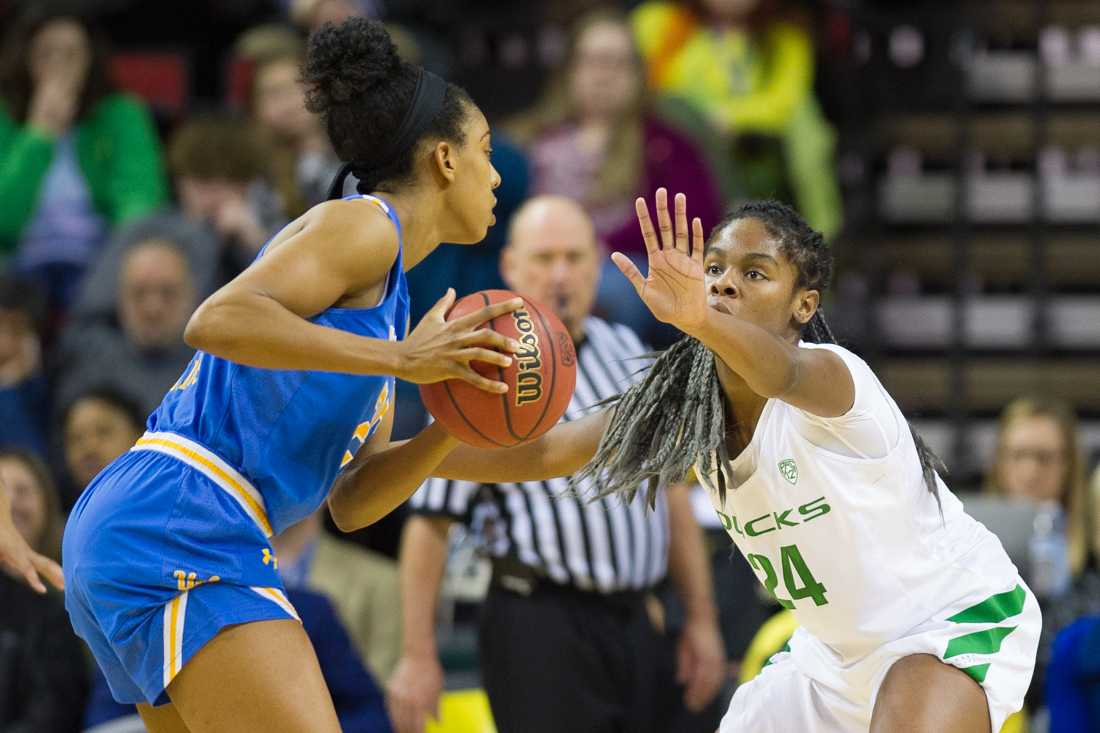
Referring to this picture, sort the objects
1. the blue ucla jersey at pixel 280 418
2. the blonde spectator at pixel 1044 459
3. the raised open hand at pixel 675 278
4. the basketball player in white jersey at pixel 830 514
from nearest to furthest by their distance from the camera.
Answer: the raised open hand at pixel 675 278 < the blue ucla jersey at pixel 280 418 < the basketball player in white jersey at pixel 830 514 < the blonde spectator at pixel 1044 459

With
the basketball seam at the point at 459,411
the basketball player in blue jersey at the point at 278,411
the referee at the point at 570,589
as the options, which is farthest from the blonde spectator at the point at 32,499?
the basketball seam at the point at 459,411

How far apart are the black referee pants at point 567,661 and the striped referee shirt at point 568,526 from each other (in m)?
0.08

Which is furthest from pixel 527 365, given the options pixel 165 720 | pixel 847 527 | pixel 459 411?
pixel 165 720

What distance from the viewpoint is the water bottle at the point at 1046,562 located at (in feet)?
18.9

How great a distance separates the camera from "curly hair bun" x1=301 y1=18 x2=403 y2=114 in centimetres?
343

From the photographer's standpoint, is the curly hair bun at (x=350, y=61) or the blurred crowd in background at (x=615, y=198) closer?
the curly hair bun at (x=350, y=61)

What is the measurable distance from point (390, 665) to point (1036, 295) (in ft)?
14.1

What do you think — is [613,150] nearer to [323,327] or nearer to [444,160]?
[444,160]

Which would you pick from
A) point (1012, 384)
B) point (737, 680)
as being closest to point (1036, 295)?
point (1012, 384)

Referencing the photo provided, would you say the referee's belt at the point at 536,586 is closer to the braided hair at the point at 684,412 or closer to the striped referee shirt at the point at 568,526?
the striped referee shirt at the point at 568,526

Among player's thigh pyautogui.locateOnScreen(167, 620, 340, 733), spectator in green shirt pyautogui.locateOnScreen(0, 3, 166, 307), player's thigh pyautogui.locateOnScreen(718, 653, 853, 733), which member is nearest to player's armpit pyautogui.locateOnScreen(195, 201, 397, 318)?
player's thigh pyautogui.locateOnScreen(167, 620, 340, 733)

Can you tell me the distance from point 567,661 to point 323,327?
2.17 metres

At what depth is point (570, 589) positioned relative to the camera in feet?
16.8

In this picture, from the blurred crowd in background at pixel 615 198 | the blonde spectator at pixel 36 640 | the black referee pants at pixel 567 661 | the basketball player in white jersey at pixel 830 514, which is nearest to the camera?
the basketball player in white jersey at pixel 830 514
